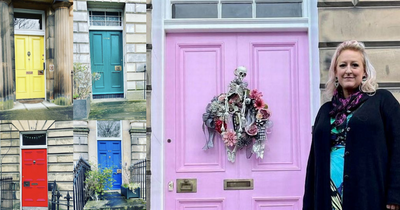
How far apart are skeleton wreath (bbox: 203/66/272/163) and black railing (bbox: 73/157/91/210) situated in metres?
1.15

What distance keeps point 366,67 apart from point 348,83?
0.16m

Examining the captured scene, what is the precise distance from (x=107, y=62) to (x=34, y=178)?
1.27 metres

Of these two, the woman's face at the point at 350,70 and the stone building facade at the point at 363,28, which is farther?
the stone building facade at the point at 363,28

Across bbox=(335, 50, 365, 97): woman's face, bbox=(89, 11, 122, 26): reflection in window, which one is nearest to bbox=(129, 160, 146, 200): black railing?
bbox=(89, 11, 122, 26): reflection in window

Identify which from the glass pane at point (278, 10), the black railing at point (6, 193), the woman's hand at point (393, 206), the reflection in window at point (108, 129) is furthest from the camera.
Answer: the glass pane at point (278, 10)

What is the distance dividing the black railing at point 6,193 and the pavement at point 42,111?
1.95 ft

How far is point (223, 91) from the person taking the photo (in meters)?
4.58

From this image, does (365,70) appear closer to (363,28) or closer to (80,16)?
(363,28)

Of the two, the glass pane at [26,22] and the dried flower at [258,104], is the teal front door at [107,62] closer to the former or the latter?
the glass pane at [26,22]

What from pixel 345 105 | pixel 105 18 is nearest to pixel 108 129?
pixel 105 18

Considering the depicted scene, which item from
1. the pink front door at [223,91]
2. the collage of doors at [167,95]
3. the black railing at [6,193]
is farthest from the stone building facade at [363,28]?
the black railing at [6,193]

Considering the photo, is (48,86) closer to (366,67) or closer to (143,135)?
(143,135)

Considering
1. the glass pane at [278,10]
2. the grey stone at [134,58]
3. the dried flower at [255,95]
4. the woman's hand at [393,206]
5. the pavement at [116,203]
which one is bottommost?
the pavement at [116,203]

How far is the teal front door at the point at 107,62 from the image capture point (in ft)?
14.5
